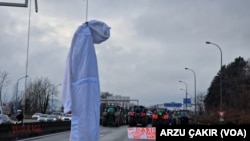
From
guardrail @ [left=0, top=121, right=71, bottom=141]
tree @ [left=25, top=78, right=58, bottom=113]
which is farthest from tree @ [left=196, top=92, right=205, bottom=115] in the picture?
guardrail @ [left=0, top=121, right=71, bottom=141]

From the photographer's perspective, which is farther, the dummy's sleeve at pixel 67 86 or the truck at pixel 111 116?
the truck at pixel 111 116

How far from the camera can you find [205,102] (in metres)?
126

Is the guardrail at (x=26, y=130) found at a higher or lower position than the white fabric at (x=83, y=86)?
lower

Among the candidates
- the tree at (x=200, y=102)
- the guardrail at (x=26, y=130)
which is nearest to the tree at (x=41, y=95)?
the tree at (x=200, y=102)

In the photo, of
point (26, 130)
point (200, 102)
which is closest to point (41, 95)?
point (200, 102)

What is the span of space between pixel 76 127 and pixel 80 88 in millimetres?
387

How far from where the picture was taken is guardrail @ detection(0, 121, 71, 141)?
28978 mm

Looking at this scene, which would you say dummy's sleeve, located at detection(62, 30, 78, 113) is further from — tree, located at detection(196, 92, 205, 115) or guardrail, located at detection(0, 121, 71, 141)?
tree, located at detection(196, 92, 205, 115)

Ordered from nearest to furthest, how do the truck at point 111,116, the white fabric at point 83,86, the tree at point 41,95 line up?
the white fabric at point 83,86 → the truck at point 111,116 → the tree at point 41,95

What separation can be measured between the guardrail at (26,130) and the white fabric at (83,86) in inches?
950

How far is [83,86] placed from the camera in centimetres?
494

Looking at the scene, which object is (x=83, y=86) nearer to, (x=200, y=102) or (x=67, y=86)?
(x=67, y=86)

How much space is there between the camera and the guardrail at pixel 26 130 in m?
29.0

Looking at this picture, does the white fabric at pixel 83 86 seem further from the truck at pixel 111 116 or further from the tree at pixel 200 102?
the tree at pixel 200 102
